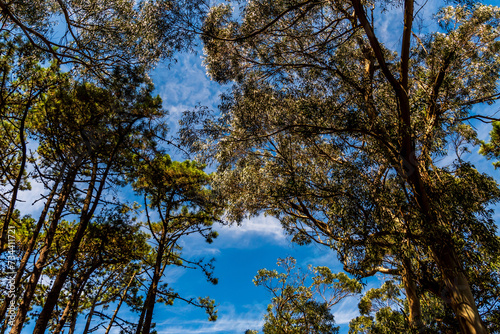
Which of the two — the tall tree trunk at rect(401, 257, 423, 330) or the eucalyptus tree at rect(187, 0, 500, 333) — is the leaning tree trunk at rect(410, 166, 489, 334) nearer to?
the eucalyptus tree at rect(187, 0, 500, 333)

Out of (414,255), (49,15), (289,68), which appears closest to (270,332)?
(414,255)

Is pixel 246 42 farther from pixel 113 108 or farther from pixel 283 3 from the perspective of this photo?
pixel 113 108

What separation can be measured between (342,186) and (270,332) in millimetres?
10506

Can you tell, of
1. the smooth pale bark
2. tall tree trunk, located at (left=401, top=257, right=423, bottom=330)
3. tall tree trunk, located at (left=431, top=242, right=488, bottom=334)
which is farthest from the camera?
tall tree trunk, located at (left=401, top=257, right=423, bottom=330)

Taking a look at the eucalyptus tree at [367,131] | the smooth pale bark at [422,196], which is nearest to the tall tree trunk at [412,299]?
the eucalyptus tree at [367,131]

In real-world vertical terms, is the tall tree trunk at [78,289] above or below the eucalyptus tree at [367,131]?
below

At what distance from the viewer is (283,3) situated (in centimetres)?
676

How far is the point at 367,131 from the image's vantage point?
5.55m

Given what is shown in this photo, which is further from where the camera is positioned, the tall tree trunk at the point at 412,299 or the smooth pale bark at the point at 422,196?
the tall tree trunk at the point at 412,299

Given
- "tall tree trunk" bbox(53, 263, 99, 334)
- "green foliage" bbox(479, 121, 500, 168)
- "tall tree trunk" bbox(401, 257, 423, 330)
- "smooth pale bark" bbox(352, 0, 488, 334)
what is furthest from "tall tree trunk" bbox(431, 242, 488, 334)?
"green foliage" bbox(479, 121, 500, 168)

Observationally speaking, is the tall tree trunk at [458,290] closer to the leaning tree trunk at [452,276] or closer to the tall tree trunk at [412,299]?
the leaning tree trunk at [452,276]

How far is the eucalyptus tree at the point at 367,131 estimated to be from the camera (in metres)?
5.60

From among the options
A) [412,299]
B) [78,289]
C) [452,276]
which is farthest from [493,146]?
[78,289]

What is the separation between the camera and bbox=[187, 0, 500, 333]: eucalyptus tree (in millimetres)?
5598
